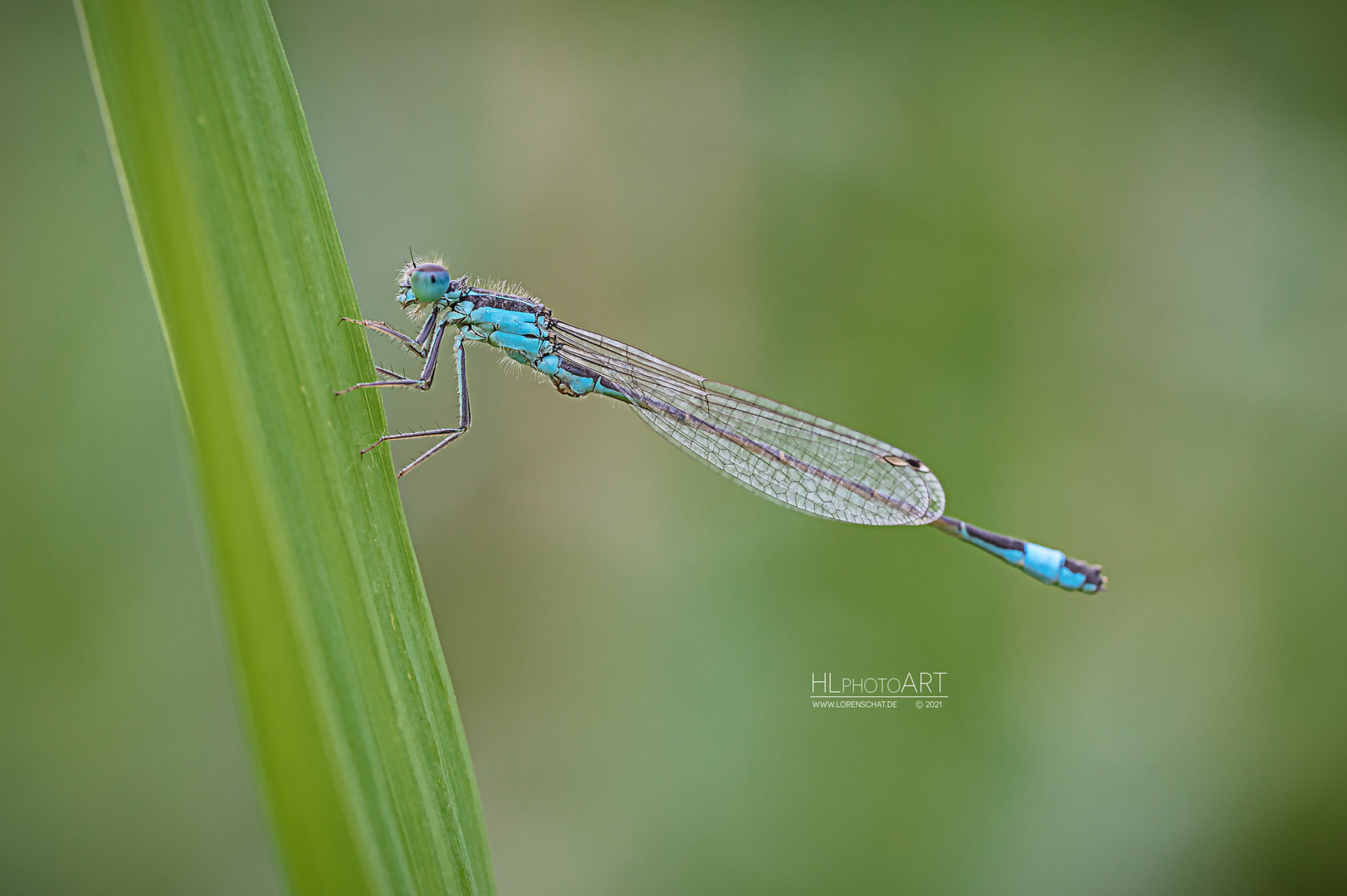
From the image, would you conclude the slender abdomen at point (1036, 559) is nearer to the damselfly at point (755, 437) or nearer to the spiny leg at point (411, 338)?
the damselfly at point (755, 437)

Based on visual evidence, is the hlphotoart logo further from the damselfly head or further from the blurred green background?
the damselfly head

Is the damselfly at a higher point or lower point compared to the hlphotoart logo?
higher

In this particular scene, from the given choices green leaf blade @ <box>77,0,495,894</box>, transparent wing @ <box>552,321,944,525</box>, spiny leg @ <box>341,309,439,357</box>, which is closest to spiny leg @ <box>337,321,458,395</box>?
spiny leg @ <box>341,309,439,357</box>

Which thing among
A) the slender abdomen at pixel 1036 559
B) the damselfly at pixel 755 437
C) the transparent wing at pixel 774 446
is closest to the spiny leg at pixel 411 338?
the damselfly at pixel 755 437

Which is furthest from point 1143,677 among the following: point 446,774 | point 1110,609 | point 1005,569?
point 446,774

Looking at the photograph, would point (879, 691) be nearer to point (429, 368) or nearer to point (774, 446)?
point (774, 446)

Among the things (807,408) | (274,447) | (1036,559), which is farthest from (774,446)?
(274,447)
